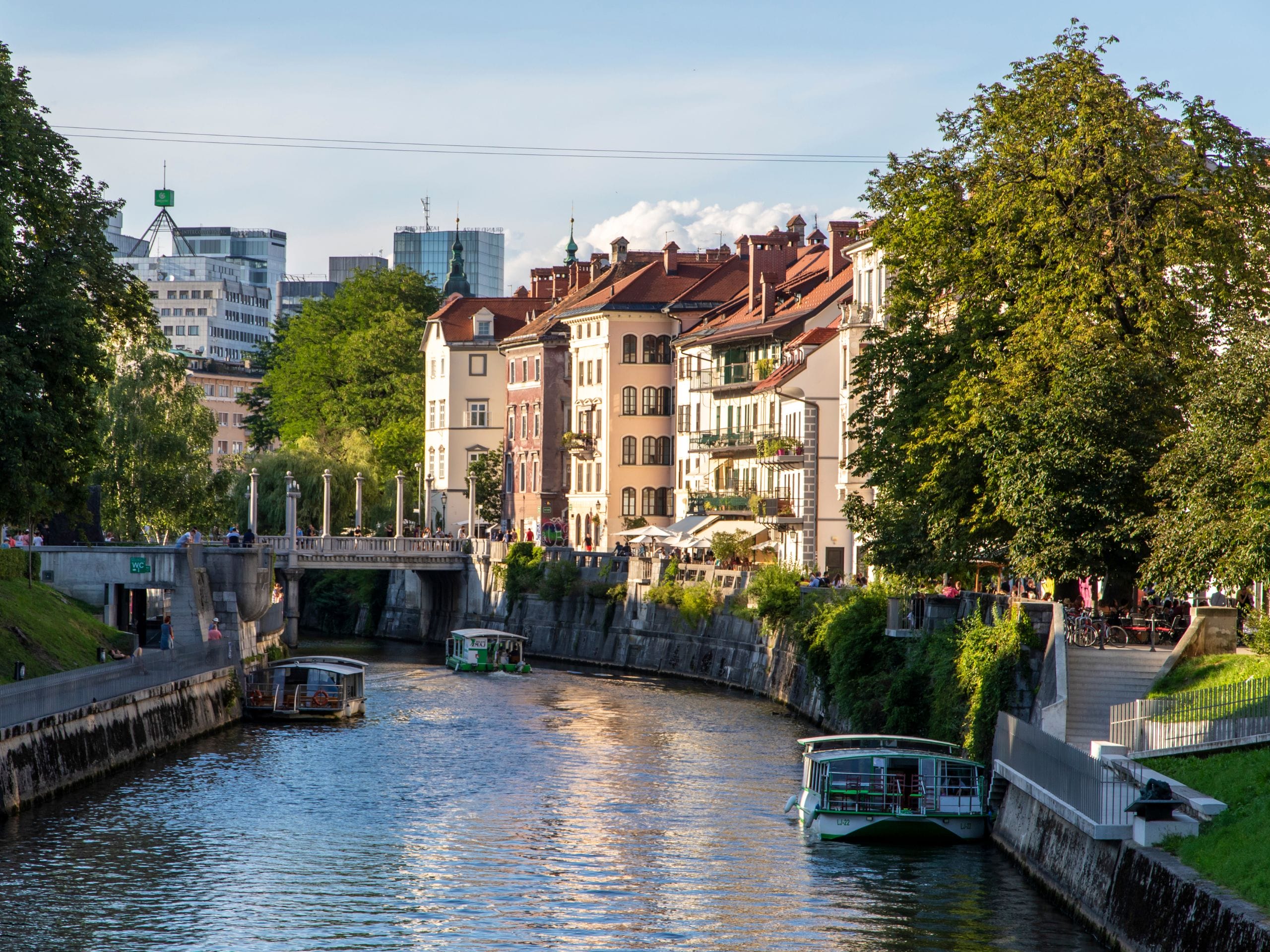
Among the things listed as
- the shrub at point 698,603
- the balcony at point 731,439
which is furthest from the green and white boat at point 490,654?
the balcony at point 731,439

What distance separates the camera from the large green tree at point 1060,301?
136 ft

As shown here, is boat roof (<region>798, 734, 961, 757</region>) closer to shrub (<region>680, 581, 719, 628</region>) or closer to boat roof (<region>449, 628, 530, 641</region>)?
shrub (<region>680, 581, 719, 628</region>)

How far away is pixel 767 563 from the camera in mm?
70688

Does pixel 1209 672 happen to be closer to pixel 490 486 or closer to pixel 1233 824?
pixel 1233 824

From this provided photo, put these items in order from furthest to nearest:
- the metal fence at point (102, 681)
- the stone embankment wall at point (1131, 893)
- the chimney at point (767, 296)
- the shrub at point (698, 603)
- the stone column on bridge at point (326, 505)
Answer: the stone column on bridge at point (326, 505) < the chimney at point (767, 296) < the shrub at point (698, 603) < the metal fence at point (102, 681) < the stone embankment wall at point (1131, 893)

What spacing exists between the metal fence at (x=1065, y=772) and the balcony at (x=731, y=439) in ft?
169

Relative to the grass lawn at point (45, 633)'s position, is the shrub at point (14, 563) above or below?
above

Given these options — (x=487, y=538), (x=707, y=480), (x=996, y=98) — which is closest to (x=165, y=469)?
(x=487, y=538)

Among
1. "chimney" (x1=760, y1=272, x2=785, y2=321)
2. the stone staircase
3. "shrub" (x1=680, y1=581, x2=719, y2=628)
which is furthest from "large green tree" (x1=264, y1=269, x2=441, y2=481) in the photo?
the stone staircase

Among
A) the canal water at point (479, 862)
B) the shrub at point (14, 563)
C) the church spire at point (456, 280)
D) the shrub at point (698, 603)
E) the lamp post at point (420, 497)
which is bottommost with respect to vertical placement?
the canal water at point (479, 862)

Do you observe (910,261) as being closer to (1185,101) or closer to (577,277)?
(1185,101)

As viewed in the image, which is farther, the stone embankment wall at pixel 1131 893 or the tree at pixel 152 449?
the tree at pixel 152 449

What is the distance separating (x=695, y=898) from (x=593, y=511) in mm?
76579

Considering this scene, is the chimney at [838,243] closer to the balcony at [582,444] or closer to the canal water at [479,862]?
the balcony at [582,444]
